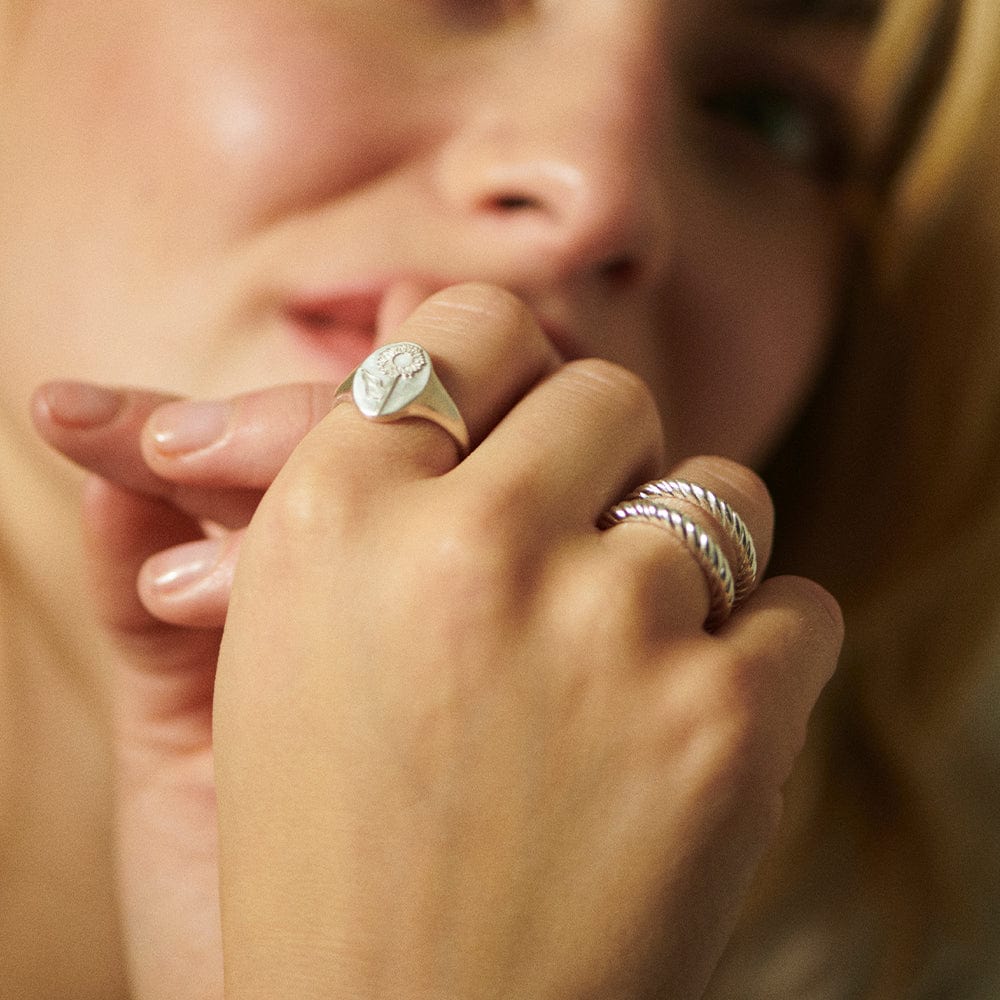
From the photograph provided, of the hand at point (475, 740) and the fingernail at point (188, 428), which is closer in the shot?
the hand at point (475, 740)

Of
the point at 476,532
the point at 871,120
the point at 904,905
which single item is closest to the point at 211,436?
the point at 476,532

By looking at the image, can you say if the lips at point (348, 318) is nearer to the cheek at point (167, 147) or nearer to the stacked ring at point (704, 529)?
the cheek at point (167, 147)

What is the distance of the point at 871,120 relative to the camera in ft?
3.98

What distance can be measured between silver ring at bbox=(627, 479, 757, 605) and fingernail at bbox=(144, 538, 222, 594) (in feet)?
0.88

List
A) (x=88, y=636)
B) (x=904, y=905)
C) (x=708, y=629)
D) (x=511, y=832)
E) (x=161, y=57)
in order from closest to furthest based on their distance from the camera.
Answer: (x=511, y=832)
(x=708, y=629)
(x=161, y=57)
(x=88, y=636)
(x=904, y=905)

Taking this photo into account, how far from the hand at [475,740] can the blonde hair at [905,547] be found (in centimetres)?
87

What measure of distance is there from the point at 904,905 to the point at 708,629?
0.95 m

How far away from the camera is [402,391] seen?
0.55 metres

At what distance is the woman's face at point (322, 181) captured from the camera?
79cm

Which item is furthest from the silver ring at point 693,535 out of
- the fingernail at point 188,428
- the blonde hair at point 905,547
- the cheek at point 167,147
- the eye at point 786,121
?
the blonde hair at point 905,547

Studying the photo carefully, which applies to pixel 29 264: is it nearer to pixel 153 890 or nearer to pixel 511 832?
pixel 153 890

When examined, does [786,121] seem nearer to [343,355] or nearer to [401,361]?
[343,355]

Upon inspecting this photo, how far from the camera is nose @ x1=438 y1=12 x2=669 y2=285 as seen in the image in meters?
0.80

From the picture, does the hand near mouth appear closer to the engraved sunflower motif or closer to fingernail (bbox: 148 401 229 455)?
the engraved sunflower motif
